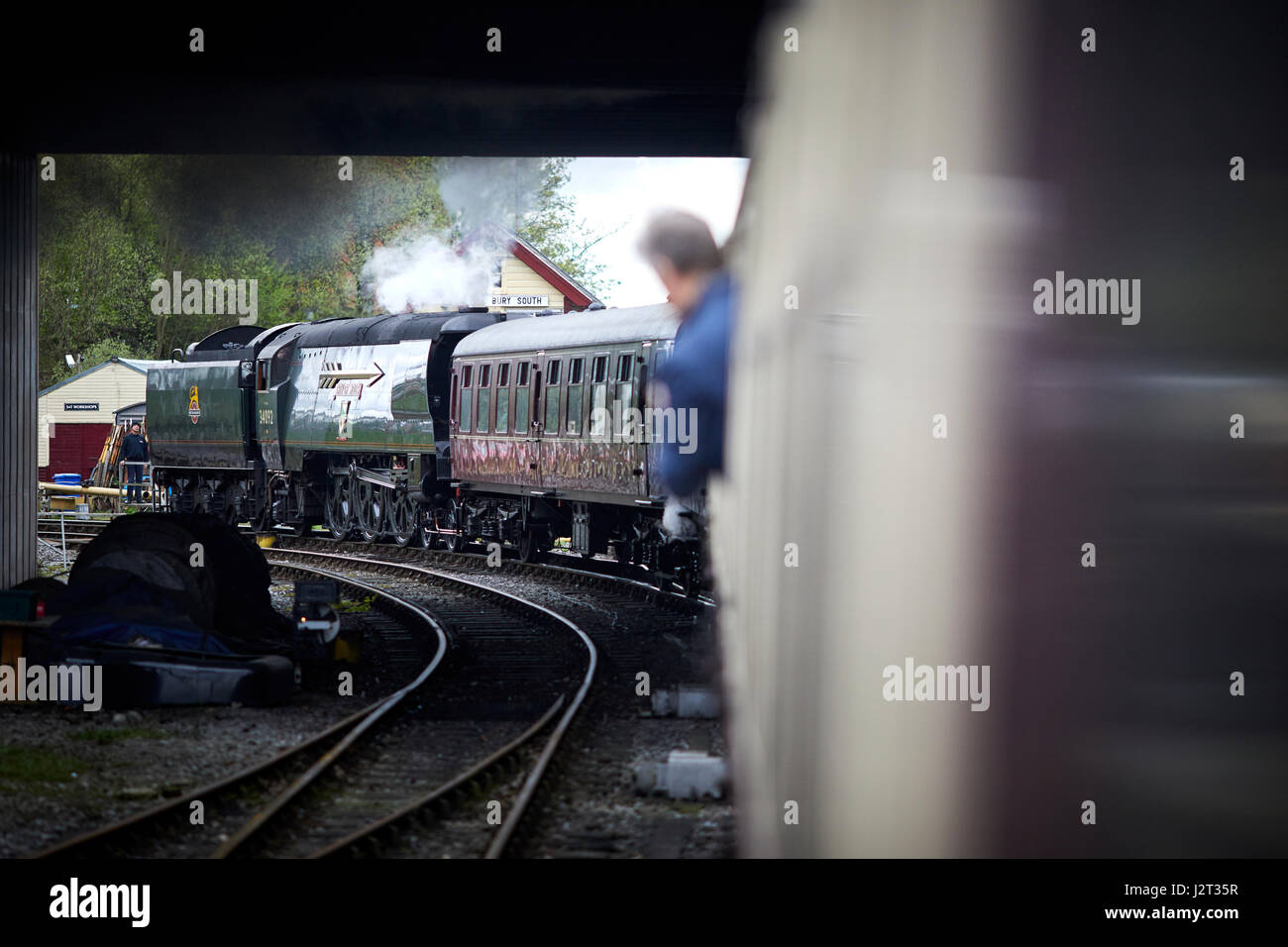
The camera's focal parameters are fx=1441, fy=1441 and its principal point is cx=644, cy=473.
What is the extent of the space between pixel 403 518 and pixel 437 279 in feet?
59.4

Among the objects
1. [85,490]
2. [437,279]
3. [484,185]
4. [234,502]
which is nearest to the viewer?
[234,502]

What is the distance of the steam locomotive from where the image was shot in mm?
17828

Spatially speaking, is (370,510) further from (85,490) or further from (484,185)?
(484,185)

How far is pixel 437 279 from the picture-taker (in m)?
42.6

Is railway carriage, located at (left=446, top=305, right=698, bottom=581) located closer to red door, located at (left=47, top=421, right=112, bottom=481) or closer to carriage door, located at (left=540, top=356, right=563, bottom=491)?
carriage door, located at (left=540, top=356, right=563, bottom=491)

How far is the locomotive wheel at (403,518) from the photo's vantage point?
25.4m

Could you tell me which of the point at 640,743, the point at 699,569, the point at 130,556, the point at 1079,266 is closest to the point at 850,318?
the point at 1079,266

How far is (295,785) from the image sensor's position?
8078 mm

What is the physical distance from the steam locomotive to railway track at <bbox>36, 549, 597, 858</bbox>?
9.42 feet

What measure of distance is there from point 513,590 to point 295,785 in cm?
1072

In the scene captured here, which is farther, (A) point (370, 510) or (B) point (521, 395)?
(A) point (370, 510)

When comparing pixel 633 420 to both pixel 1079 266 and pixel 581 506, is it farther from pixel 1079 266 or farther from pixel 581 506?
pixel 1079 266

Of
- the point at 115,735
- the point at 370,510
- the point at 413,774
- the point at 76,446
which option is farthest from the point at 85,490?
the point at 413,774

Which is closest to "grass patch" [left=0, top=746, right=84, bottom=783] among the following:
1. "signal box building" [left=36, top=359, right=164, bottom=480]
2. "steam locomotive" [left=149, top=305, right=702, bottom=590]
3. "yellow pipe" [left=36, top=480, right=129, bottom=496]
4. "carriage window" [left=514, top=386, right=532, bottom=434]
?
"steam locomotive" [left=149, top=305, right=702, bottom=590]
